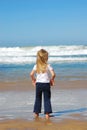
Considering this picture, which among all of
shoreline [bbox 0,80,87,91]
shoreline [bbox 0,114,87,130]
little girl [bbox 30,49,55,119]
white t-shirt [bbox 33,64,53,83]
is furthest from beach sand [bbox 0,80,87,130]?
shoreline [bbox 0,80,87,91]

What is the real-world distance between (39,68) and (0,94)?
435cm

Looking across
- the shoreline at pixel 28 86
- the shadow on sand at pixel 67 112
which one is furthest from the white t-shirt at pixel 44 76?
the shoreline at pixel 28 86

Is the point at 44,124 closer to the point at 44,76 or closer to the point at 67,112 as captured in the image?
the point at 44,76

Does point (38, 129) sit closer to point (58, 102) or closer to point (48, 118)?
point (48, 118)

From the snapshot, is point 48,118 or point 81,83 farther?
point 81,83

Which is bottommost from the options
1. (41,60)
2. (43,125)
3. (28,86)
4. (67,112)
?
(43,125)

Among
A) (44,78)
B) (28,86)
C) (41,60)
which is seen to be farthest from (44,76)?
(28,86)

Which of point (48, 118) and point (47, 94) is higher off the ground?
point (47, 94)

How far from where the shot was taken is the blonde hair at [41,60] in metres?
7.74

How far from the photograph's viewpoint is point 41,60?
25.5ft

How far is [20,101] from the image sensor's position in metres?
10.2

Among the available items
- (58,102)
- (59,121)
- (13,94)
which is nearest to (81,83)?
(13,94)

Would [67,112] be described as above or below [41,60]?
below

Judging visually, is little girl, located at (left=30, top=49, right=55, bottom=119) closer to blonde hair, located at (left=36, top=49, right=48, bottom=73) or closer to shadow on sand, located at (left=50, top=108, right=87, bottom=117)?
blonde hair, located at (left=36, top=49, right=48, bottom=73)
